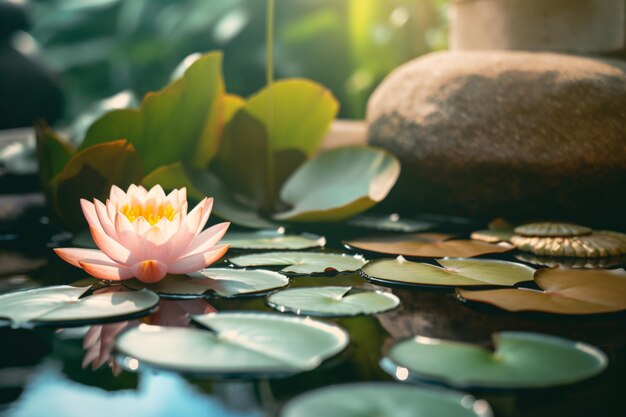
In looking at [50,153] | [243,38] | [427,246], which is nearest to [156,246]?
[427,246]

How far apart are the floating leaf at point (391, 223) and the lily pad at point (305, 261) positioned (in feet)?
1.25

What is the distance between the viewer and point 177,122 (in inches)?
68.5

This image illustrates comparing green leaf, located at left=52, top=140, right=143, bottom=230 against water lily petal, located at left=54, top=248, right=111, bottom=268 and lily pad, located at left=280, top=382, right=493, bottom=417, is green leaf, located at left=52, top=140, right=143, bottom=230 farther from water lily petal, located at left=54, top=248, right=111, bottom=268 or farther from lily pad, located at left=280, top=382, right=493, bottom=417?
lily pad, located at left=280, top=382, right=493, bottom=417

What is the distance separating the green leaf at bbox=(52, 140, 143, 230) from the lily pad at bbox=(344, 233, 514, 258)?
558 mm

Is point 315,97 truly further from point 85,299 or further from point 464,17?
point 85,299

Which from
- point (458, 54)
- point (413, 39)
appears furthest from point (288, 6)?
point (458, 54)

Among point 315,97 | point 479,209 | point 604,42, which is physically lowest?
point 479,209

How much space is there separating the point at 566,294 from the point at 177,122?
1078 millimetres

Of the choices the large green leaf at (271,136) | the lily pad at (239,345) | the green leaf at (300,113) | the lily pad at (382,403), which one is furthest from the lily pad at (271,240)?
the lily pad at (382,403)

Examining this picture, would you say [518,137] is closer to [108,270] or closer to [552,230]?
[552,230]

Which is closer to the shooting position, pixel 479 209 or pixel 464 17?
pixel 479 209

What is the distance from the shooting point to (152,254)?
1.10m

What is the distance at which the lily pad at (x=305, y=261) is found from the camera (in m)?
1.26

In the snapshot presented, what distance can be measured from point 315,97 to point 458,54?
0.47m
